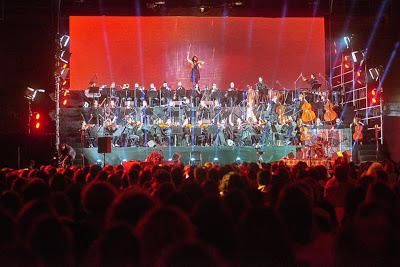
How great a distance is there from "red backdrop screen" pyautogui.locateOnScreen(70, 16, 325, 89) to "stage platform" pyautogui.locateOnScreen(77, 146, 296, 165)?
4.67 metres

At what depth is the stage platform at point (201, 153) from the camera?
68.2 ft

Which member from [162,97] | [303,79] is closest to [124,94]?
[162,97]

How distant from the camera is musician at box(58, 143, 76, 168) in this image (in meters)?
19.1

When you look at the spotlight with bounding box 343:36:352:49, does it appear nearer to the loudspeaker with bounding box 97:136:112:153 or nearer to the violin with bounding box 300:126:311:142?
the violin with bounding box 300:126:311:142

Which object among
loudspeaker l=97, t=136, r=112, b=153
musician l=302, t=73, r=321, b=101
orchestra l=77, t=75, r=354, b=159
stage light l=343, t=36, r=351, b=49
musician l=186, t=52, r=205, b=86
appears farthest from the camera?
musician l=186, t=52, r=205, b=86

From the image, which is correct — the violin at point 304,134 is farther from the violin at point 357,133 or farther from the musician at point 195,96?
the musician at point 195,96


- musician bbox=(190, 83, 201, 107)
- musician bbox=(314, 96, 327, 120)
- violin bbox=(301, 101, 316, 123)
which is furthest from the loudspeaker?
musician bbox=(314, 96, 327, 120)

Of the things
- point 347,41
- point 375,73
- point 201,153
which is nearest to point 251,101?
point 201,153

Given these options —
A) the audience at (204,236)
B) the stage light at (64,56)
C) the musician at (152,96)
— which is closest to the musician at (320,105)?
the musician at (152,96)

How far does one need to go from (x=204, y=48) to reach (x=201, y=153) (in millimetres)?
6211

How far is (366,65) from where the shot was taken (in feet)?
75.0

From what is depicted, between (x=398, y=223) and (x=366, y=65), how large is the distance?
67.1 ft

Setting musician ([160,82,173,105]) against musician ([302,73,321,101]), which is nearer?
musician ([160,82,173,105])

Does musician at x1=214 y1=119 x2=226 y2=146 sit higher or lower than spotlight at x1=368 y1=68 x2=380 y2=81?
lower
